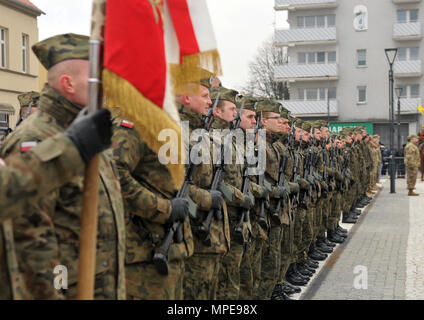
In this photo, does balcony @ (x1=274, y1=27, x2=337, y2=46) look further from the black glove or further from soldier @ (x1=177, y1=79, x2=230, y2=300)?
soldier @ (x1=177, y1=79, x2=230, y2=300)

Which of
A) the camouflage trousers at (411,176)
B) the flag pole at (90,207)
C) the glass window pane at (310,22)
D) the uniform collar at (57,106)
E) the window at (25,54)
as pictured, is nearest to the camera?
the flag pole at (90,207)

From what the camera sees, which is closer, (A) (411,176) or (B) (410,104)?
(A) (411,176)

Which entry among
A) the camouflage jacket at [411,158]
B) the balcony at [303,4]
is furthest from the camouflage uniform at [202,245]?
the balcony at [303,4]

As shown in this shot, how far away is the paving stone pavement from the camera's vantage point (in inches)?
279

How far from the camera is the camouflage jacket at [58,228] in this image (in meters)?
2.44

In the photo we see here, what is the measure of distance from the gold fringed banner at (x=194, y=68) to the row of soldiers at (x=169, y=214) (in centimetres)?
8

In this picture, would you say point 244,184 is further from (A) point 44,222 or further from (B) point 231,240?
(A) point 44,222

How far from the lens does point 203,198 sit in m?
4.36

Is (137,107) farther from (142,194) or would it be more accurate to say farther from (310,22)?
(310,22)

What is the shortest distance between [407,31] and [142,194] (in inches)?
1817

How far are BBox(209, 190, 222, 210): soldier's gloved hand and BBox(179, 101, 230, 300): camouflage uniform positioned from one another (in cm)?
4

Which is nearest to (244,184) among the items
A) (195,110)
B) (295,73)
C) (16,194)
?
(195,110)

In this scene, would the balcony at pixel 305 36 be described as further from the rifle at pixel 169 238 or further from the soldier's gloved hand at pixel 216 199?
the rifle at pixel 169 238

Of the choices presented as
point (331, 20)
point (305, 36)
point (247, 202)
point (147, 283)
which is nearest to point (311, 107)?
point (305, 36)
